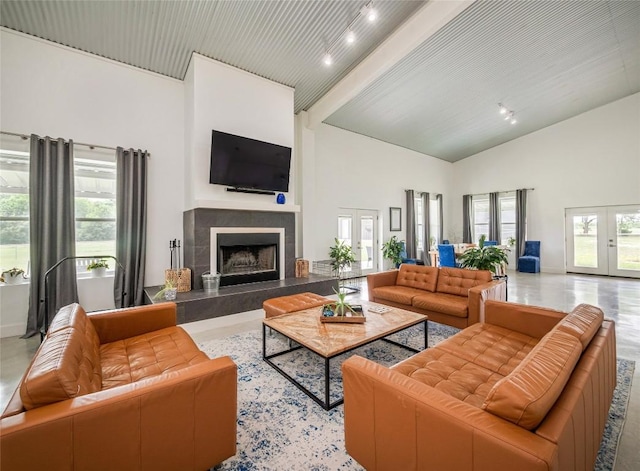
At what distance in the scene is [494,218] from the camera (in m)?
9.22

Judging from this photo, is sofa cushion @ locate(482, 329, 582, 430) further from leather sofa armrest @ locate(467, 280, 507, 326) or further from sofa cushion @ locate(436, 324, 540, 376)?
leather sofa armrest @ locate(467, 280, 507, 326)

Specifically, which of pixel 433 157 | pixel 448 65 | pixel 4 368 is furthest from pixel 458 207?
pixel 4 368

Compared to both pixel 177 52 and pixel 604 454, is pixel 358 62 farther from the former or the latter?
pixel 604 454

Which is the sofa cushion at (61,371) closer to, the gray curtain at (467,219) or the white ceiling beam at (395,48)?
the white ceiling beam at (395,48)

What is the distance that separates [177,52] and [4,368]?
4.42 metres

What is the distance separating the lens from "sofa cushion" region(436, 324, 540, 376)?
1.93m

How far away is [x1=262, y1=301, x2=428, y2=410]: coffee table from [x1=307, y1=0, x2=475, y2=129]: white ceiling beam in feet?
12.1

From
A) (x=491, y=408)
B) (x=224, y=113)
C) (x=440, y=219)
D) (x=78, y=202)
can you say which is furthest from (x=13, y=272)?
(x=440, y=219)

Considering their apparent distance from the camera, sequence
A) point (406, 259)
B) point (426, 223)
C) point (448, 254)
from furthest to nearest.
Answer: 1. point (426, 223)
2. point (406, 259)
3. point (448, 254)

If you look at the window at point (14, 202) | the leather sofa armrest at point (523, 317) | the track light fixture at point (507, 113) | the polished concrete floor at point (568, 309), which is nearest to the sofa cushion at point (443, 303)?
the leather sofa armrest at point (523, 317)

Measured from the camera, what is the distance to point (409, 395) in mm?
1240

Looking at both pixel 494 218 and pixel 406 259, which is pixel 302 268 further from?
pixel 494 218

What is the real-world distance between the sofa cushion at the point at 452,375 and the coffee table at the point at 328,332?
0.47 meters

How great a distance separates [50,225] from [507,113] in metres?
9.49
